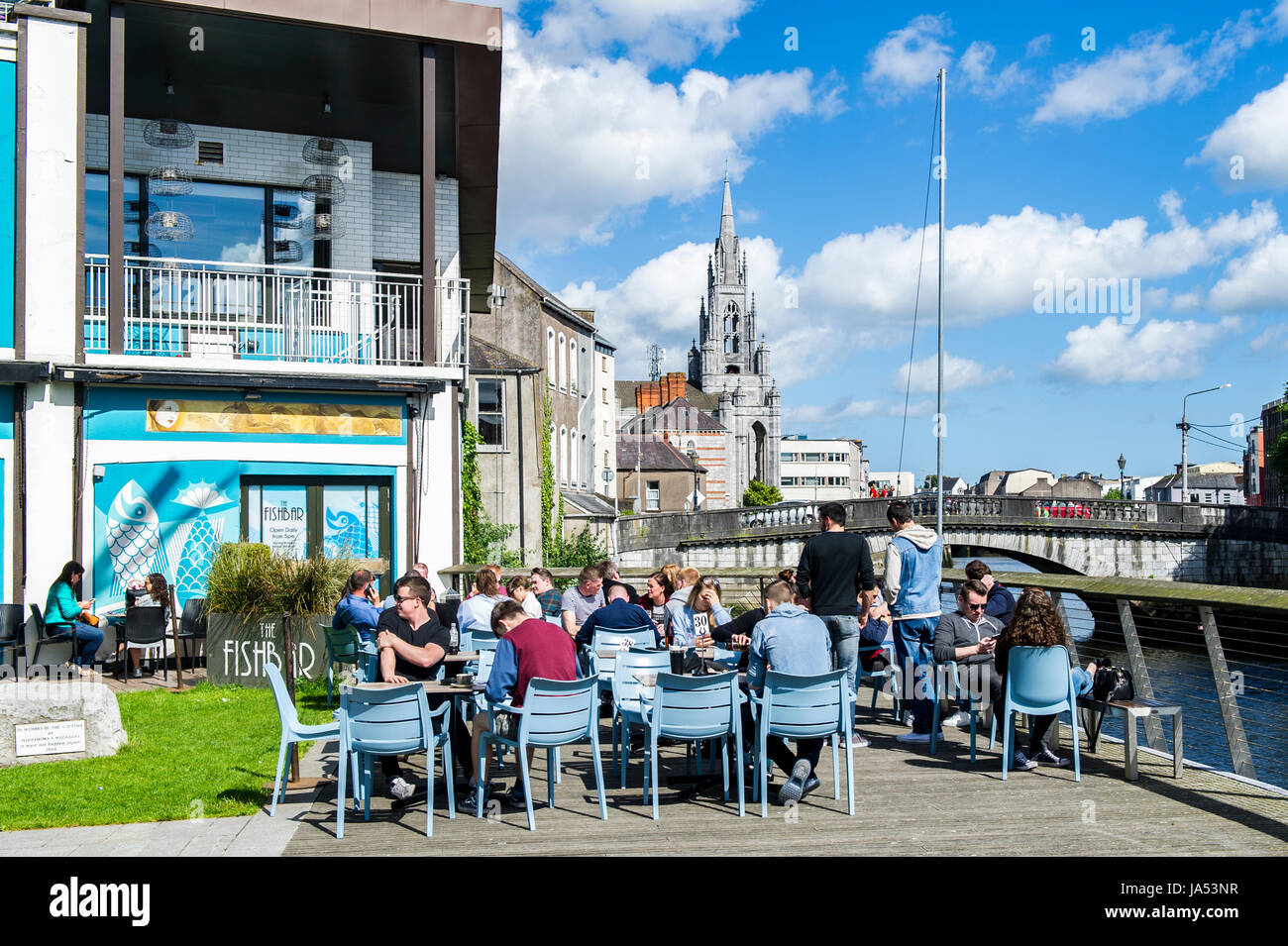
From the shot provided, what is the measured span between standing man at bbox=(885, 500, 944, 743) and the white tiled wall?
11.8 metres

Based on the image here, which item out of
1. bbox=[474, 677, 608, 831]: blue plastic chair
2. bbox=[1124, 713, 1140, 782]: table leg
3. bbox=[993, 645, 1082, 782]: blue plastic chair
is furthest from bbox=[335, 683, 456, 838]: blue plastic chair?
bbox=[1124, 713, 1140, 782]: table leg

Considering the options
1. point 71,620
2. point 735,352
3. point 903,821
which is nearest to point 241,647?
point 71,620

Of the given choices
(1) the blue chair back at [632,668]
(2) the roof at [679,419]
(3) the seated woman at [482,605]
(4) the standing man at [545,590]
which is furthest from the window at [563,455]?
(2) the roof at [679,419]

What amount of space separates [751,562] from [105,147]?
33.5m

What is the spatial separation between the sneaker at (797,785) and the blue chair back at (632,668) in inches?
51.1

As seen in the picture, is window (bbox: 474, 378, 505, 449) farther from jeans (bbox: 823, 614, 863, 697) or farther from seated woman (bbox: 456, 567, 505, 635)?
jeans (bbox: 823, 614, 863, 697)

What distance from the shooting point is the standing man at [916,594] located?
33.3 ft

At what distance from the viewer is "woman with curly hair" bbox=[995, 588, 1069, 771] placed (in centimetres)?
838

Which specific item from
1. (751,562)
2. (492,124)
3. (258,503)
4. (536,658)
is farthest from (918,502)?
(536,658)

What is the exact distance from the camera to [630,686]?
872 cm
